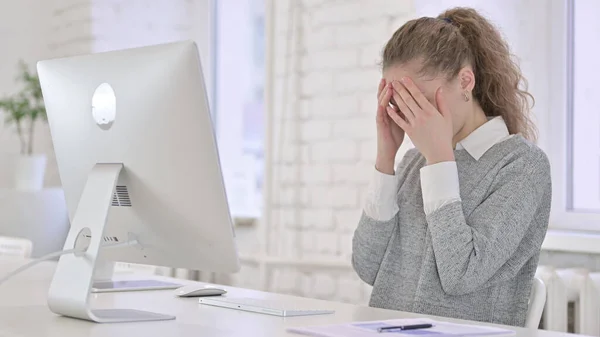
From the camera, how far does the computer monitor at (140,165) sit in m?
1.51

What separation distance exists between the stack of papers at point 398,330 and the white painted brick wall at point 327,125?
1.40 m

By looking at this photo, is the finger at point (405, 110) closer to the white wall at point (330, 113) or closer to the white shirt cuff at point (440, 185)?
the white shirt cuff at point (440, 185)

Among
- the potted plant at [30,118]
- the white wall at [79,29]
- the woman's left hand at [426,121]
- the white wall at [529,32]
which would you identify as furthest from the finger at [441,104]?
the potted plant at [30,118]

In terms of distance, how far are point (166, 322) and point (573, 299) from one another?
4.05 ft

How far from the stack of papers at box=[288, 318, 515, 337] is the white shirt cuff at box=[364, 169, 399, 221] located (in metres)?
0.52

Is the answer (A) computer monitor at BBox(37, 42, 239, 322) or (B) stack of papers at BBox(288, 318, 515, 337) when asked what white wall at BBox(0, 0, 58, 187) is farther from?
(B) stack of papers at BBox(288, 318, 515, 337)

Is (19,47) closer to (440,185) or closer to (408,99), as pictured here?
(408,99)

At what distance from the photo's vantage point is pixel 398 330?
1374 mm

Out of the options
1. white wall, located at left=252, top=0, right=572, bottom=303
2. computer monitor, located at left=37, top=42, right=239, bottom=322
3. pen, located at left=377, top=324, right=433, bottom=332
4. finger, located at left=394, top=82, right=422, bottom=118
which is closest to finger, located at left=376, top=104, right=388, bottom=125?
finger, located at left=394, top=82, right=422, bottom=118

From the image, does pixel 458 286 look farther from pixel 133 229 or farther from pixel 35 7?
pixel 35 7

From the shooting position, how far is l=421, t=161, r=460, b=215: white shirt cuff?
5.81 ft

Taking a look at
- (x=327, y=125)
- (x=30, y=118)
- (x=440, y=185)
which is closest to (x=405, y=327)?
(x=440, y=185)

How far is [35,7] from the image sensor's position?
4.14 m

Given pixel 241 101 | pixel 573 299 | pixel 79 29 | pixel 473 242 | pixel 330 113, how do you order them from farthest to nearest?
1. pixel 79 29
2. pixel 241 101
3. pixel 330 113
4. pixel 573 299
5. pixel 473 242
